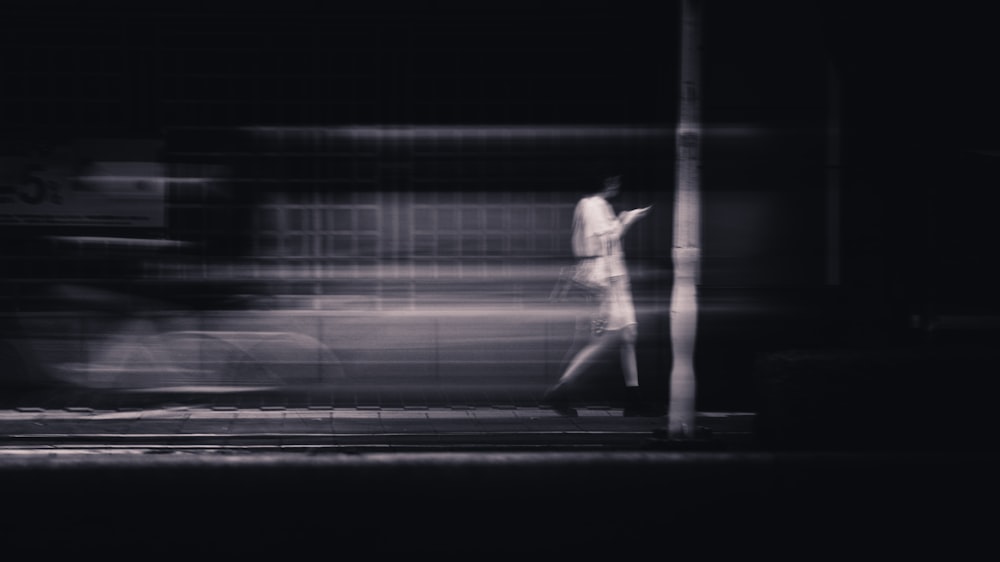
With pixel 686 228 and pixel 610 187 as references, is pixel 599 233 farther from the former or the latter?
pixel 686 228

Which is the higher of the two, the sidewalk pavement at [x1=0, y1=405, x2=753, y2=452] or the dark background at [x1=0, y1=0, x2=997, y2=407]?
the dark background at [x1=0, y1=0, x2=997, y2=407]

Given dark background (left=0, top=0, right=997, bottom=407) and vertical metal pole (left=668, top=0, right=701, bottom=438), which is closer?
vertical metal pole (left=668, top=0, right=701, bottom=438)

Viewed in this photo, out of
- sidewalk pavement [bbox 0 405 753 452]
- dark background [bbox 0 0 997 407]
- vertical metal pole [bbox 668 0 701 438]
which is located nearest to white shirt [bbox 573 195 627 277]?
dark background [bbox 0 0 997 407]

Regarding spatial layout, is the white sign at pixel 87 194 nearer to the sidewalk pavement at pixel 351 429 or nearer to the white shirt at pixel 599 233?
the sidewalk pavement at pixel 351 429

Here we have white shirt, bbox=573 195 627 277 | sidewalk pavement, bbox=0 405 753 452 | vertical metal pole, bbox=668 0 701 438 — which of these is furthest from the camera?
white shirt, bbox=573 195 627 277

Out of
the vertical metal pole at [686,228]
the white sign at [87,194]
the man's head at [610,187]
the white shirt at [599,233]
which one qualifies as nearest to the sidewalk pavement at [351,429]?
the vertical metal pole at [686,228]

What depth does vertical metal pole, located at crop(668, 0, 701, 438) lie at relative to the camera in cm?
666

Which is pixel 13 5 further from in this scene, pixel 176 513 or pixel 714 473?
pixel 714 473

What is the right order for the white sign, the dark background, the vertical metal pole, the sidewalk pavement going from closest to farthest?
1. the vertical metal pole
2. the sidewalk pavement
3. the dark background
4. the white sign

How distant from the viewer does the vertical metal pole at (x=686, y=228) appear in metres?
6.66

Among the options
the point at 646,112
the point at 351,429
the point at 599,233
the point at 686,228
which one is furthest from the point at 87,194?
the point at 686,228

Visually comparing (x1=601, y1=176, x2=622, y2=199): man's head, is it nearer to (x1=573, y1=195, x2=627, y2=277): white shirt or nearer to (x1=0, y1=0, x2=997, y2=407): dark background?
(x1=573, y1=195, x2=627, y2=277): white shirt

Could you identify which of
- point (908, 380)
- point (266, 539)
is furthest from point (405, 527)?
point (908, 380)

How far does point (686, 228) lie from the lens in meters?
6.76
